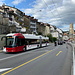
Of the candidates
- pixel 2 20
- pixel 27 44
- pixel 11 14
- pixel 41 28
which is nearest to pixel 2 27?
pixel 2 20

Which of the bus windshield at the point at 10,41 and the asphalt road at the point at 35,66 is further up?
the bus windshield at the point at 10,41

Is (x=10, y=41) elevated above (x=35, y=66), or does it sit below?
above

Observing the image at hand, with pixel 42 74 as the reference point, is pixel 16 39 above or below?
above

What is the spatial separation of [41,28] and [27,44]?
85.4 m

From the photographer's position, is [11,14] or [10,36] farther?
[11,14]

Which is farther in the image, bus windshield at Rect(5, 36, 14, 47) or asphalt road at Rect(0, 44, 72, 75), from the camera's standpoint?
bus windshield at Rect(5, 36, 14, 47)

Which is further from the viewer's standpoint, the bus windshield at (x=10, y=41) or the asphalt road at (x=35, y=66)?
the bus windshield at (x=10, y=41)

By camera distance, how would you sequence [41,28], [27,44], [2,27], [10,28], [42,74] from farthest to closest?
[41,28] → [10,28] → [2,27] → [27,44] → [42,74]

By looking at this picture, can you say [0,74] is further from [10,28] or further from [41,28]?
[41,28]

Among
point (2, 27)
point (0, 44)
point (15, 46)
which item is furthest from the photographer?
point (2, 27)

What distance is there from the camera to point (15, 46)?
2111 centimetres

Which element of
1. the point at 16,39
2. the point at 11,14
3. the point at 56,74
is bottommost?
the point at 56,74

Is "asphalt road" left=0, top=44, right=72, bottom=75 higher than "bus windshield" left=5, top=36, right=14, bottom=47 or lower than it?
lower

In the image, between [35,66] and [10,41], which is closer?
[35,66]
